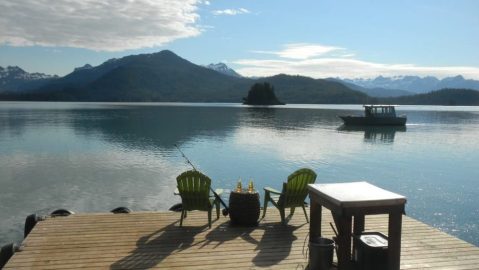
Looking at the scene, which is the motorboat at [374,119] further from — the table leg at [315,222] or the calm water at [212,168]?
the table leg at [315,222]

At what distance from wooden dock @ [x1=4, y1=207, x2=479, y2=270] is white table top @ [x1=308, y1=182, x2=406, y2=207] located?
4.64 feet

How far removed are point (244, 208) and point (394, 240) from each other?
3.86 metres

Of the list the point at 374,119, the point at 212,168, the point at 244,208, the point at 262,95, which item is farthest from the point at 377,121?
the point at 262,95

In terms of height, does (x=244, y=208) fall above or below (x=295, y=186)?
below

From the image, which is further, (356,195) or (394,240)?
(356,195)

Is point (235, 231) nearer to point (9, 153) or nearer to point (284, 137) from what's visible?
point (9, 153)

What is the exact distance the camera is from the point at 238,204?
30.5 ft

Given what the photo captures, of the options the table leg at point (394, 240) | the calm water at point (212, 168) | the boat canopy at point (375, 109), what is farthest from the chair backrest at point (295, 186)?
the boat canopy at point (375, 109)

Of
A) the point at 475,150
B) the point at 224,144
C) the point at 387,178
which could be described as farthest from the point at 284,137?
the point at 387,178

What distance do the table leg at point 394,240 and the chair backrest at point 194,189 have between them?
13.8 ft

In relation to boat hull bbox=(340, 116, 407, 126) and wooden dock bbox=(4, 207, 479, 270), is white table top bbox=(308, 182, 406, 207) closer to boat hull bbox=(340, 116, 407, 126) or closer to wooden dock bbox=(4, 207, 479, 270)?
wooden dock bbox=(4, 207, 479, 270)

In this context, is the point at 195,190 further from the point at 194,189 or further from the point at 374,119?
the point at 374,119

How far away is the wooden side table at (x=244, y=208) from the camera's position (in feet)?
30.4

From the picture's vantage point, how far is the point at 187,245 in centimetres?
814
